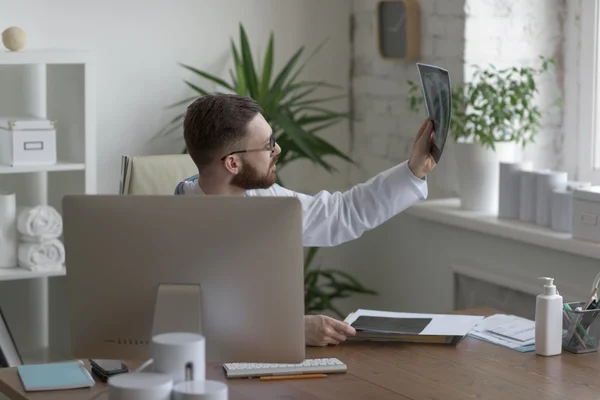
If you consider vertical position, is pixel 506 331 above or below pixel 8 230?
below

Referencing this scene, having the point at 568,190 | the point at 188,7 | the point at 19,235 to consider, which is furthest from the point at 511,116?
the point at 19,235

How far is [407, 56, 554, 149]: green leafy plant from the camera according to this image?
3.46 m

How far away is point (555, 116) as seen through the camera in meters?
3.78

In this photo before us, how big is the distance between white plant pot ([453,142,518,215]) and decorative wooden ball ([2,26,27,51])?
1.64m

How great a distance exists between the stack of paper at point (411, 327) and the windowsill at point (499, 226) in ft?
2.51

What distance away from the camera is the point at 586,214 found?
3.10m

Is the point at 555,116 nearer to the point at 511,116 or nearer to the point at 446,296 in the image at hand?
the point at 511,116

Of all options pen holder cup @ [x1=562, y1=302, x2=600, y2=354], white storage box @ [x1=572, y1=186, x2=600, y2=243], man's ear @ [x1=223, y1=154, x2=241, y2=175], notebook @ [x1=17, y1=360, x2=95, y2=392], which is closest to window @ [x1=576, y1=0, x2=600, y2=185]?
white storage box @ [x1=572, y1=186, x2=600, y2=243]

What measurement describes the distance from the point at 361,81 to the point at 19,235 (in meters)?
1.69

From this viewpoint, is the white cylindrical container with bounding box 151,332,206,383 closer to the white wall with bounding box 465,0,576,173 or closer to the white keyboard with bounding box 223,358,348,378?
the white keyboard with bounding box 223,358,348,378

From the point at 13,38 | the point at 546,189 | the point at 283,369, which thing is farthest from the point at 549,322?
the point at 13,38

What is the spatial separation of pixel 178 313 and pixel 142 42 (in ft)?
7.61

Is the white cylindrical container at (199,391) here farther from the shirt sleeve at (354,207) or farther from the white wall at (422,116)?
the white wall at (422,116)

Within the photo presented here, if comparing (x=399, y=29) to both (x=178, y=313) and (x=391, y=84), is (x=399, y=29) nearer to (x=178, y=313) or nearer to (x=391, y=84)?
(x=391, y=84)
